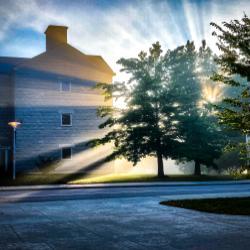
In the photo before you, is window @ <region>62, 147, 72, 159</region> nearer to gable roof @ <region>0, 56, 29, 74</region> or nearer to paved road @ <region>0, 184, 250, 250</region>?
gable roof @ <region>0, 56, 29, 74</region>

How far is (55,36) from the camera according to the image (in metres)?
36.7

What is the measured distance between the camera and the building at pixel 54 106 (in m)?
34.5

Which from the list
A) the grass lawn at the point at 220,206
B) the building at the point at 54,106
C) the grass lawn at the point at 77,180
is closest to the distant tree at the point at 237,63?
the grass lawn at the point at 220,206

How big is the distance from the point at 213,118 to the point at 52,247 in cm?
3087

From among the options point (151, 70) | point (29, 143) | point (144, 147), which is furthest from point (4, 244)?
point (29, 143)

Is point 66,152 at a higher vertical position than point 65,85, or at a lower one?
lower

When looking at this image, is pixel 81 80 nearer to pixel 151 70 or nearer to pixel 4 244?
pixel 151 70

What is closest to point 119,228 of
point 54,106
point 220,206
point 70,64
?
point 220,206

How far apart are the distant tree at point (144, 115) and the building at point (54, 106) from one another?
17.2 feet

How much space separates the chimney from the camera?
3613 centimetres

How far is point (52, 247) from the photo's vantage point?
6969mm

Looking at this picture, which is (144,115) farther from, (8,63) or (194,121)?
(8,63)

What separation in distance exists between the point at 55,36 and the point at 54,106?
6314 mm

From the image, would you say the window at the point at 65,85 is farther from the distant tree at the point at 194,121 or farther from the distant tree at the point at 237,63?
the distant tree at the point at 237,63
